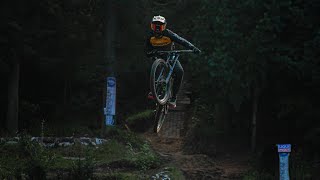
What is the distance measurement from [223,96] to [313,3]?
4.60 meters

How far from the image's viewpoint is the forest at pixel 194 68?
15.4 metres

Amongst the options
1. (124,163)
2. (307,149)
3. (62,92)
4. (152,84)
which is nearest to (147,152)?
(124,163)

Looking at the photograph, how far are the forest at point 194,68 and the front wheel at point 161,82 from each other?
3.01 meters

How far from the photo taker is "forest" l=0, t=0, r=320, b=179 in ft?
50.5

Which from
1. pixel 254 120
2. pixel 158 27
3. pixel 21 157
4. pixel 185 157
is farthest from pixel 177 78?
pixel 254 120

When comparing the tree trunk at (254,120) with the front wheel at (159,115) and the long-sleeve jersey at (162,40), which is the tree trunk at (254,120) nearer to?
the front wheel at (159,115)

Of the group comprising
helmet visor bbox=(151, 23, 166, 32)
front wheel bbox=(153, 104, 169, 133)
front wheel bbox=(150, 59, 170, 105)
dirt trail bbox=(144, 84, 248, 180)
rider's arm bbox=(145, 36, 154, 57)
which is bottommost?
dirt trail bbox=(144, 84, 248, 180)

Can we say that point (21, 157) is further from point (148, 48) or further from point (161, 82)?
point (161, 82)

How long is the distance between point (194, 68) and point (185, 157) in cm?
499

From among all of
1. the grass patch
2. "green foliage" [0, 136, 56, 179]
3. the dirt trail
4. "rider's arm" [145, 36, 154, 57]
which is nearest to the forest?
"green foliage" [0, 136, 56, 179]

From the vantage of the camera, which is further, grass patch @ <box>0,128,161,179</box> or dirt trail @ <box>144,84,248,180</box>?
dirt trail @ <box>144,84,248,180</box>

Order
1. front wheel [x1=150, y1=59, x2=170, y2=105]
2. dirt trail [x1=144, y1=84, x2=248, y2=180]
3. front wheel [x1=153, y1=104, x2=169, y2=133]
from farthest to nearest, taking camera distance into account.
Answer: dirt trail [x1=144, y1=84, x2=248, y2=180]
front wheel [x1=153, y1=104, x2=169, y2=133]
front wheel [x1=150, y1=59, x2=170, y2=105]

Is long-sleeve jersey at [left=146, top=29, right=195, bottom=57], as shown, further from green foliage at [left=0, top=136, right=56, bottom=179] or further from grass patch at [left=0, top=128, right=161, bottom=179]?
green foliage at [left=0, top=136, right=56, bottom=179]

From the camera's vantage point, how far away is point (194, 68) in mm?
15391
